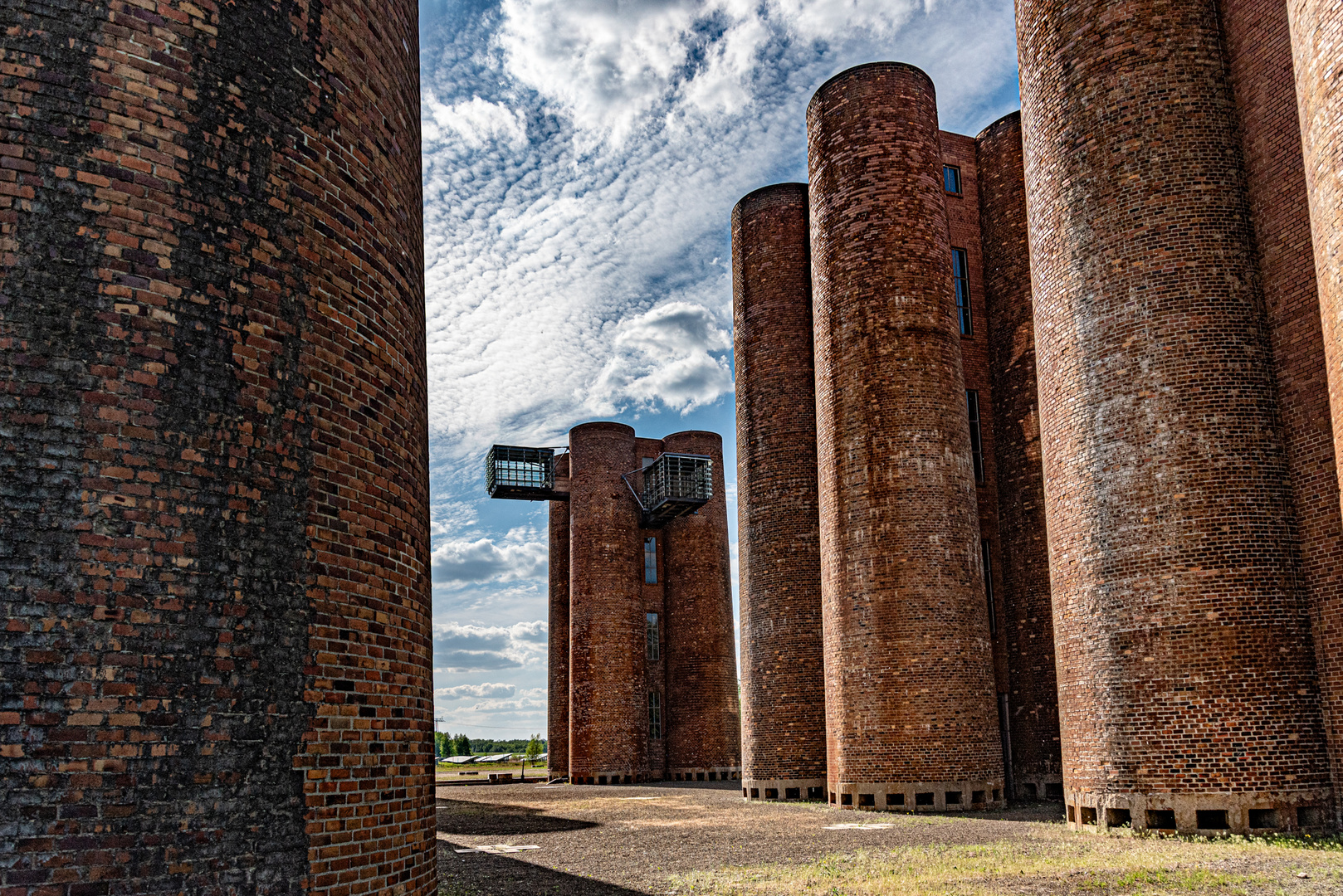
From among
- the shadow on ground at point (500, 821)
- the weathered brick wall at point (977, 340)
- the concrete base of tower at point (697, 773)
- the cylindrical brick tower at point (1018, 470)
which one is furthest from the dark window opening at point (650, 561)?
the cylindrical brick tower at point (1018, 470)

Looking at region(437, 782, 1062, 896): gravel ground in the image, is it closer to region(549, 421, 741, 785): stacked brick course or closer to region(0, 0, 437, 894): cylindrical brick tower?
region(0, 0, 437, 894): cylindrical brick tower

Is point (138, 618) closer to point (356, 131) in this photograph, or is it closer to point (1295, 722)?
point (356, 131)

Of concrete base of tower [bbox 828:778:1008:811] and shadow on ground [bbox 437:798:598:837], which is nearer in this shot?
shadow on ground [bbox 437:798:598:837]

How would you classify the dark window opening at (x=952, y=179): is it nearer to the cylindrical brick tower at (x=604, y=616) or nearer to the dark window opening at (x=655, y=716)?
the cylindrical brick tower at (x=604, y=616)

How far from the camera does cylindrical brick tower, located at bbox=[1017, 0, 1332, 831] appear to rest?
1188 cm

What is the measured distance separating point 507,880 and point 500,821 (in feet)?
28.0

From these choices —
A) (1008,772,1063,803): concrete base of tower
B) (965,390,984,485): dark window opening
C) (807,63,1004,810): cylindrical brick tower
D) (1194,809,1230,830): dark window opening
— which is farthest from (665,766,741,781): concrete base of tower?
(1194,809,1230,830): dark window opening

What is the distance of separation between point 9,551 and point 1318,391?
13.6 m

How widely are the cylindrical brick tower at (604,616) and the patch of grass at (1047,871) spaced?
19.7 meters

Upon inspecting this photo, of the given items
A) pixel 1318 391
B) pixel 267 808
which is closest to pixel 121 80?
→ pixel 267 808

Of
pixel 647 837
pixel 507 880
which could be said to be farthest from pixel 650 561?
pixel 507 880

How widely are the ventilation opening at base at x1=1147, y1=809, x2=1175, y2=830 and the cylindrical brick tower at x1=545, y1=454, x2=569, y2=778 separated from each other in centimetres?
2640

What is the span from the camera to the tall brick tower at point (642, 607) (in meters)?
31.0

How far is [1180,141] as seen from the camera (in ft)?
43.7
